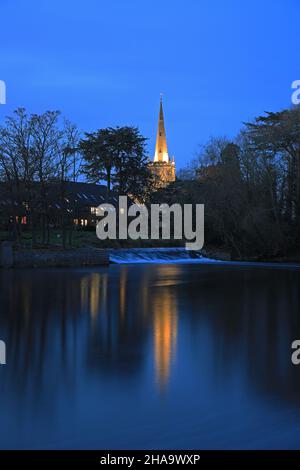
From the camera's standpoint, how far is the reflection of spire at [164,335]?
702 centimetres

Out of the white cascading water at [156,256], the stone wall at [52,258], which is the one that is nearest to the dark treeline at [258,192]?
the white cascading water at [156,256]

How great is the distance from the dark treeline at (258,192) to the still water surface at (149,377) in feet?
87.8

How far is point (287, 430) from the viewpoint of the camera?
4.80m

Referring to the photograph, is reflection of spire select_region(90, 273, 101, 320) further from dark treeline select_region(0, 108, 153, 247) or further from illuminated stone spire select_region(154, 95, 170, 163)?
illuminated stone spire select_region(154, 95, 170, 163)

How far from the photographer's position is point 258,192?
4100cm

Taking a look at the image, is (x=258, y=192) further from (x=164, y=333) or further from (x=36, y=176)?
(x=164, y=333)

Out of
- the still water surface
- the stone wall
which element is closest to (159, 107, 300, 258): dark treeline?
the stone wall

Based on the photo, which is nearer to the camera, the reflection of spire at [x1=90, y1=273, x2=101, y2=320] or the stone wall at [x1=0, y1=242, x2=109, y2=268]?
the reflection of spire at [x1=90, y1=273, x2=101, y2=320]

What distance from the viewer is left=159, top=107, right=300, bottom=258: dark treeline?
3953 cm

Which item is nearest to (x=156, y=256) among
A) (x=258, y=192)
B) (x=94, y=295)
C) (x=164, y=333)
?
(x=258, y=192)

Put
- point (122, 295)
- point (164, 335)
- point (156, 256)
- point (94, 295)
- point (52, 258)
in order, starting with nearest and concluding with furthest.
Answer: point (164, 335)
point (94, 295)
point (122, 295)
point (52, 258)
point (156, 256)

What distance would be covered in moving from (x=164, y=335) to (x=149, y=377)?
10.2 ft

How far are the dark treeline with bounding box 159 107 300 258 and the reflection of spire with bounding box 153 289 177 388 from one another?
84.2ft
